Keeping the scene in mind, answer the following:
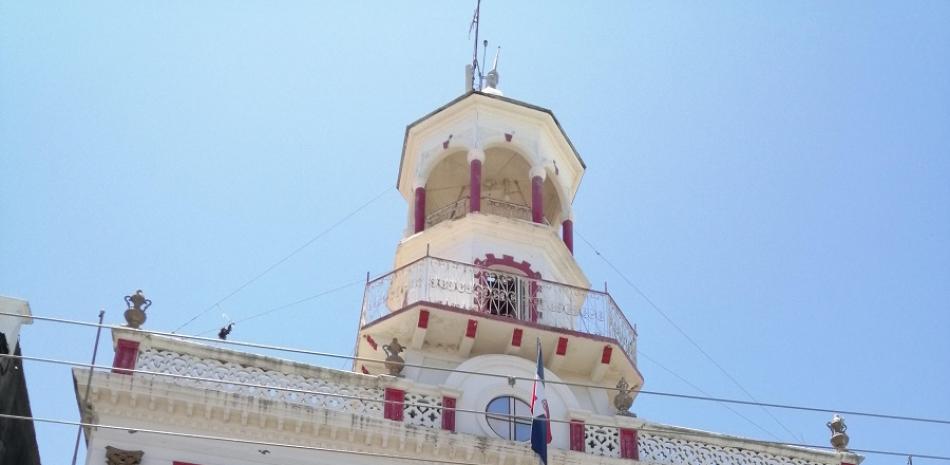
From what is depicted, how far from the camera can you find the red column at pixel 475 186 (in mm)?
21891

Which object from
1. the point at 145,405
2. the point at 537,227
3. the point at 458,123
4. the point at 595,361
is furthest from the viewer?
the point at 458,123

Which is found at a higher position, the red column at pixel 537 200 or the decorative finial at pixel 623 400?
the red column at pixel 537 200

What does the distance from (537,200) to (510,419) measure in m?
5.61

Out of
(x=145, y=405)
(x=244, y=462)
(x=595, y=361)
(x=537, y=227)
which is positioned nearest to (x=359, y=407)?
(x=244, y=462)

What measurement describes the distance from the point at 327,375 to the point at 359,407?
0.67 metres

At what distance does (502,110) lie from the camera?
23.8 m

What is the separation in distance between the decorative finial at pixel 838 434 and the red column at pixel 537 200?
6477 mm

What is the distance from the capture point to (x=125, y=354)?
1659 centimetres

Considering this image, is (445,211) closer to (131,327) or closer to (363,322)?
(363,322)

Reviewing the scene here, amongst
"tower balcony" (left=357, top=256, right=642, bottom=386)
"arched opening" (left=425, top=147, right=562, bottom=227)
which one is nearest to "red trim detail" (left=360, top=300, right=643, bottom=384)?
"tower balcony" (left=357, top=256, right=642, bottom=386)

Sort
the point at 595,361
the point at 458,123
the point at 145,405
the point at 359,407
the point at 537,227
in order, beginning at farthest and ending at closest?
1. the point at 458,123
2. the point at 537,227
3. the point at 595,361
4. the point at 359,407
5. the point at 145,405

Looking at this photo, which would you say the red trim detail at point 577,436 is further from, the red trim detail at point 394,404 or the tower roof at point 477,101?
the tower roof at point 477,101

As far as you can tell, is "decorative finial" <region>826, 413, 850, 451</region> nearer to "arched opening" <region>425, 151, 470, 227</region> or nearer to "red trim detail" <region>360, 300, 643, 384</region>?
"red trim detail" <region>360, 300, 643, 384</region>

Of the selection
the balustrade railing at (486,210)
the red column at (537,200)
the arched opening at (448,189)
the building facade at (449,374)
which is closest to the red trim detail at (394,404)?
the building facade at (449,374)
